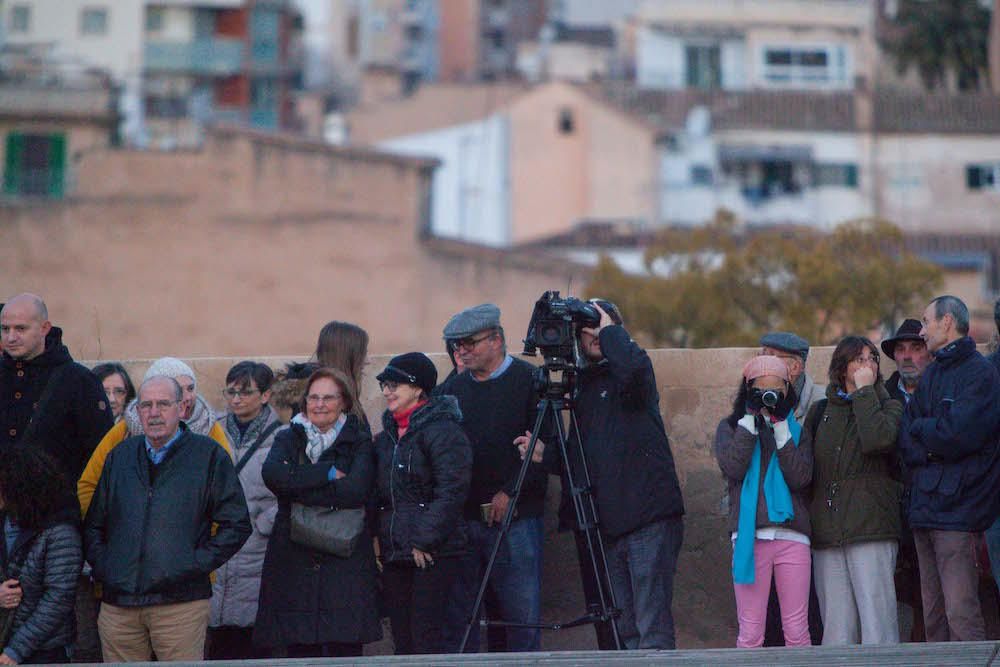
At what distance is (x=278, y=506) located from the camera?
7320mm

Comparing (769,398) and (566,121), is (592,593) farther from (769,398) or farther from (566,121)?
(566,121)

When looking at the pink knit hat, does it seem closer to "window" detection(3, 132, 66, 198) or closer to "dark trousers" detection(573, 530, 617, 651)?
"dark trousers" detection(573, 530, 617, 651)

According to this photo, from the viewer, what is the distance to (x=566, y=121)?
49688 mm

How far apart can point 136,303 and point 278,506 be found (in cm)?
2710

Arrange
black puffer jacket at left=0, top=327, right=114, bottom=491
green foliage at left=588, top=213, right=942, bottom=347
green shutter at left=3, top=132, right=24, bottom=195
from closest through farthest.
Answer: black puffer jacket at left=0, top=327, right=114, bottom=491 → green foliage at left=588, top=213, right=942, bottom=347 → green shutter at left=3, top=132, right=24, bottom=195

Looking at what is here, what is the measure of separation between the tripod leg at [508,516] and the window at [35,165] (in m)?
30.9

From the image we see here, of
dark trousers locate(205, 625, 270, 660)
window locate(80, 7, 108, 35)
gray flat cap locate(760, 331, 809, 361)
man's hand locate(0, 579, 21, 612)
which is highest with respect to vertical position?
window locate(80, 7, 108, 35)

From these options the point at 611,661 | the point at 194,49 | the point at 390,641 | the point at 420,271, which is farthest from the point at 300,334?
the point at 194,49

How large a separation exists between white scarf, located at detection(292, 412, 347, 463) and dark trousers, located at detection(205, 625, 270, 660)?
108 cm

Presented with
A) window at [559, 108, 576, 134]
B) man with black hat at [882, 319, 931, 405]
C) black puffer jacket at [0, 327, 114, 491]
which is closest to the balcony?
window at [559, 108, 576, 134]

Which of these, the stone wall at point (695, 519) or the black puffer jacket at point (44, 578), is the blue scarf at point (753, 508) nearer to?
the stone wall at point (695, 519)

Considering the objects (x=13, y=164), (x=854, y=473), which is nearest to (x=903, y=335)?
(x=854, y=473)

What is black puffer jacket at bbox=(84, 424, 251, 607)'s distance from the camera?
22.5ft

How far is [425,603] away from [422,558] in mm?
208
